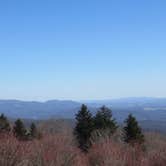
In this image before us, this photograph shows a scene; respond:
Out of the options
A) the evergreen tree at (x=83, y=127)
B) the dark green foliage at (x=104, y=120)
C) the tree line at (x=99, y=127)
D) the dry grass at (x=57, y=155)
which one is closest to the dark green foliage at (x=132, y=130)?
the tree line at (x=99, y=127)

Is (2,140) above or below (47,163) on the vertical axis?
above

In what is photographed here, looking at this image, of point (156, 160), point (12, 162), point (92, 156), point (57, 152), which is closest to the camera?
point (12, 162)

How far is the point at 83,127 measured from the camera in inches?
1975

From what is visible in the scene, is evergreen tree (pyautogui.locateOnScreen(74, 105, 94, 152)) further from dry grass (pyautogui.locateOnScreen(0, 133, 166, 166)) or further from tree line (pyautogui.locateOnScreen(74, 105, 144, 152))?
dry grass (pyautogui.locateOnScreen(0, 133, 166, 166))

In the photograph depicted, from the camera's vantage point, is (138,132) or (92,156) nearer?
(92,156)

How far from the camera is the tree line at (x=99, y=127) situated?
4704 centimetres

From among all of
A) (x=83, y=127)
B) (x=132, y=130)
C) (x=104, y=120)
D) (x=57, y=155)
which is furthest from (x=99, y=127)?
(x=57, y=155)

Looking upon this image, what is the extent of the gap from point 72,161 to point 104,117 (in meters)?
35.5

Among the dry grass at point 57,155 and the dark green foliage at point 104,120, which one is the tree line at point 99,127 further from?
the dry grass at point 57,155

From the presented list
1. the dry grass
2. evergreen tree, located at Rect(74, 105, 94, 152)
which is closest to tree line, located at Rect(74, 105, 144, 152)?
evergreen tree, located at Rect(74, 105, 94, 152)

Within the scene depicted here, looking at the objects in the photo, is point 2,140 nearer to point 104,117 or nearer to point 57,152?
point 57,152

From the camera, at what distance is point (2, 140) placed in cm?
1476

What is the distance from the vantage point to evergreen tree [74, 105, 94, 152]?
49.2 metres

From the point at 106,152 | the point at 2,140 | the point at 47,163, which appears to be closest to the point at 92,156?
the point at 106,152
